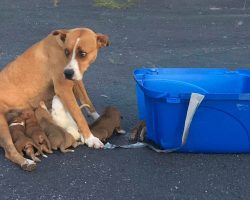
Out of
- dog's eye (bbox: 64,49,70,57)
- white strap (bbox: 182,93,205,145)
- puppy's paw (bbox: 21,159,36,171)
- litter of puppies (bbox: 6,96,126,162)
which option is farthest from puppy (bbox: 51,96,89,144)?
white strap (bbox: 182,93,205,145)

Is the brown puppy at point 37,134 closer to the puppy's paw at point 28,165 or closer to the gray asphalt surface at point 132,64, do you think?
the gray asphalt surface at point 132,64

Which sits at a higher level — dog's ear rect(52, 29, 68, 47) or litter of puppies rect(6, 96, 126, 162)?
dog's ear rect(52, 29, 68, 47)

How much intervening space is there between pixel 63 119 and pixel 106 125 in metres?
0.43

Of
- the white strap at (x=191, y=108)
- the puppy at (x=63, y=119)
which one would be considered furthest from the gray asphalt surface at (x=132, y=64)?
the white strap at (x=191, y=108)

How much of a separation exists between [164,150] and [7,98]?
1.67 m

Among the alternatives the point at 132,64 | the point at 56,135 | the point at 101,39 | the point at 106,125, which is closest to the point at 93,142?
the point at 106,125

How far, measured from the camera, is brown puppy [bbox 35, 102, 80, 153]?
15.6 feet

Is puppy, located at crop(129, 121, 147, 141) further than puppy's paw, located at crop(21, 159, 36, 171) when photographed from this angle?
Yes

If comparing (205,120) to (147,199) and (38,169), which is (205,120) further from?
(38,169)

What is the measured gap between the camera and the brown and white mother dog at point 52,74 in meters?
4.85

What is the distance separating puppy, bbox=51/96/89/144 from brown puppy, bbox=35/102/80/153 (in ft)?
0.28

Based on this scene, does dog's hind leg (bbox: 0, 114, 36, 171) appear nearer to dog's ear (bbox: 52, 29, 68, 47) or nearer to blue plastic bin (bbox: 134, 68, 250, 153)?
dog's ear (bbox: 52, 29, 68, 47)

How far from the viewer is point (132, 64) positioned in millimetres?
8070

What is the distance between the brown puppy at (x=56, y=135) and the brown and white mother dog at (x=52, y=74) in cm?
19
